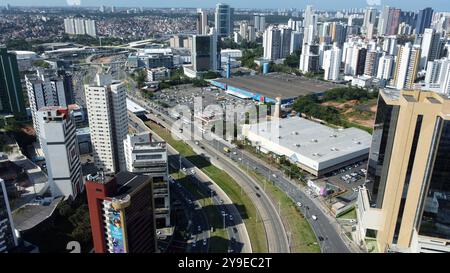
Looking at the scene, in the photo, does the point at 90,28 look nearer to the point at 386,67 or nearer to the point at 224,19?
the point at 224,19

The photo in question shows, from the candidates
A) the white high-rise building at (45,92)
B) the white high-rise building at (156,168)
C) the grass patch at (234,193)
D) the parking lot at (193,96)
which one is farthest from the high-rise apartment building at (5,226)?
the parking lot at (193,96)

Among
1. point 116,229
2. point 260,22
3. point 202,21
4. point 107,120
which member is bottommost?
point 116,229

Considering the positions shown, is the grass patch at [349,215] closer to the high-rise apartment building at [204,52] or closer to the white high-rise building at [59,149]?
the white high-rise building at [59,149]

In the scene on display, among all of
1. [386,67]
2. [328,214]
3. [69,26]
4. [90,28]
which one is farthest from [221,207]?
[69,26]

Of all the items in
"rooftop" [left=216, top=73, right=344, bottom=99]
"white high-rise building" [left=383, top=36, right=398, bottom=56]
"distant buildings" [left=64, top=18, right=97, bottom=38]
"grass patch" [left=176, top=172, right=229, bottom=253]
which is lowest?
"grass patch" [left=176, top=172, right=229, bottom=253]

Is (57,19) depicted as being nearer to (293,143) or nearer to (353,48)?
(353,48)

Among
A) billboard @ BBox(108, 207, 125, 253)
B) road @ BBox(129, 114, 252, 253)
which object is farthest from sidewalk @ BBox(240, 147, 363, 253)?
billboard @ BBox(108, 207, 125, 253)

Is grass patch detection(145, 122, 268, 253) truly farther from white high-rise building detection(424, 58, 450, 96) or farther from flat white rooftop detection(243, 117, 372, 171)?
white high-rise building detection(424, 58, 450, 96)
